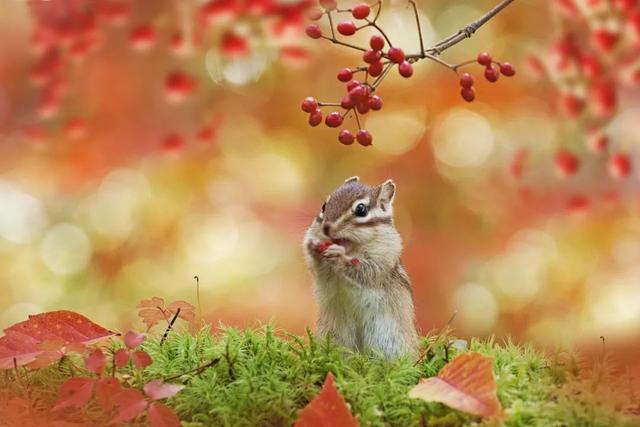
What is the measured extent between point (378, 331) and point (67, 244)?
3.35 meters

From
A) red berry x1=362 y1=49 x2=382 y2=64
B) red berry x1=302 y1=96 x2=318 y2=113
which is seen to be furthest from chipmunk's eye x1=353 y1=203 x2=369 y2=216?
red berry x1=362 y1=49 x2=382 y2=64

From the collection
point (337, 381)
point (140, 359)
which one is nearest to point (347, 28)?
point (337, 381)

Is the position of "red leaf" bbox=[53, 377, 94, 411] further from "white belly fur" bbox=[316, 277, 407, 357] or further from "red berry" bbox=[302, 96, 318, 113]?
"red berry" bbox=[302, 96, 318, 113]

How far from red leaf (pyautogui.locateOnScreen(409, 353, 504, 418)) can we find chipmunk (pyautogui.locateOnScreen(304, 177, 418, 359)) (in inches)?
22.6

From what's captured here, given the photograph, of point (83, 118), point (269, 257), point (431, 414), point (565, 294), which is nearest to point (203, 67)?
point (83, 118)

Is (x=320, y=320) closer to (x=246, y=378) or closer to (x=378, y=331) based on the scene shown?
(x=378, y=331)

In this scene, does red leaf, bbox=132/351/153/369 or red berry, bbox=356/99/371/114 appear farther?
red berry, bbox=356/99/371/114

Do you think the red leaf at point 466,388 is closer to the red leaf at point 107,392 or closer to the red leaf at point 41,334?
the red leaf at point 107,392

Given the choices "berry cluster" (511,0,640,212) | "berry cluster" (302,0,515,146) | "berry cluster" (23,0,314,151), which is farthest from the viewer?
"berry cluster" (23,0,314,151)

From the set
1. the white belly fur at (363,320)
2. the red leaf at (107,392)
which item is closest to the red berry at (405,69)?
the white belly fur at (363,320)

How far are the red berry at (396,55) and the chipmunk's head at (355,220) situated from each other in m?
0.53

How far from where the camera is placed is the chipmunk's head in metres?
2.92

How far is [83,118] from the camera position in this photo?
17.3 ft

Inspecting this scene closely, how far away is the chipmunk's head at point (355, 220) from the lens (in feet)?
9.57
